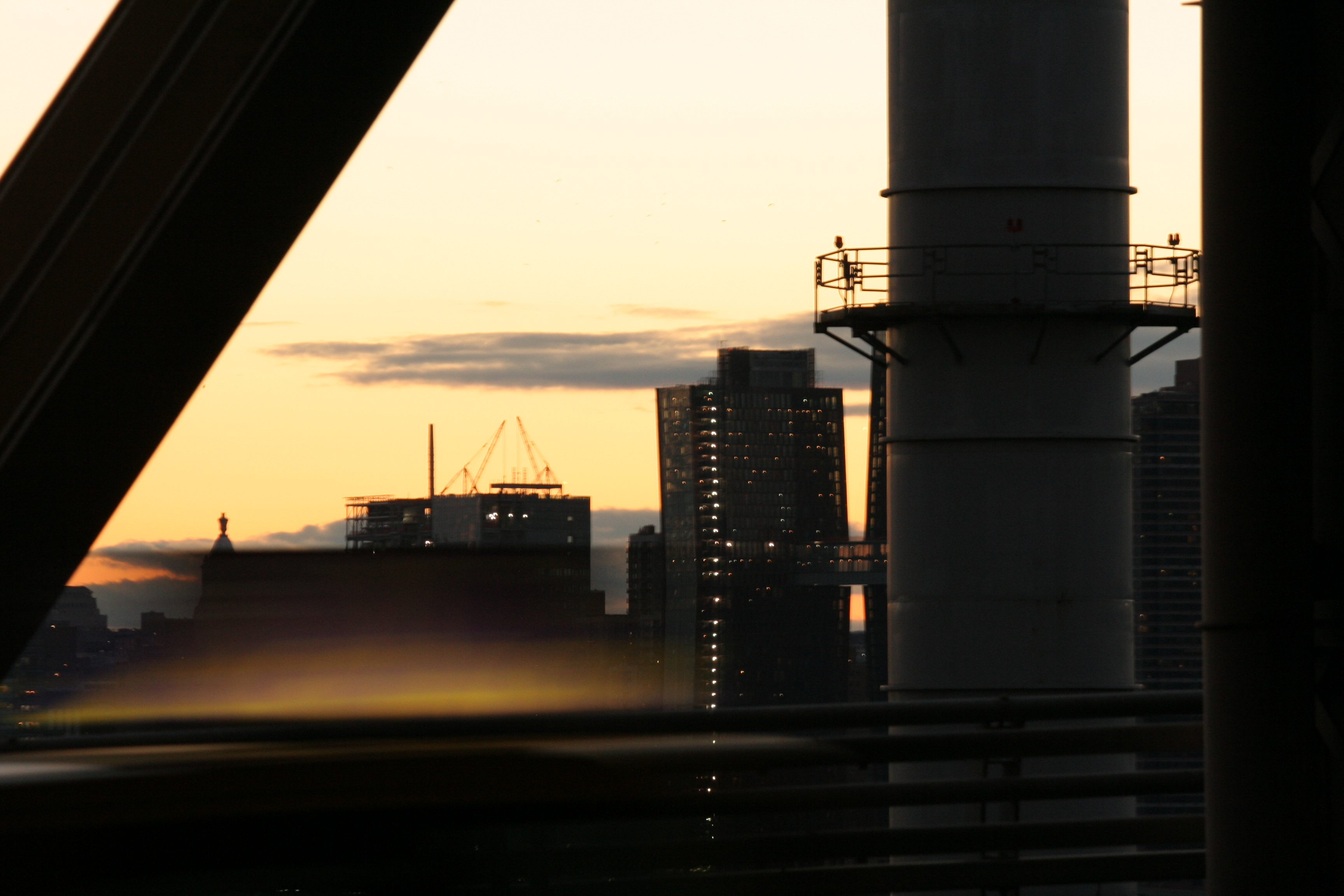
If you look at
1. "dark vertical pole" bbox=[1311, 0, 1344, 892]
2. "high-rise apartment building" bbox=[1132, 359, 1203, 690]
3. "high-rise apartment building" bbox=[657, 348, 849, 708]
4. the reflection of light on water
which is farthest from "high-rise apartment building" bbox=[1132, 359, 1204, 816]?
the reflection of light on water

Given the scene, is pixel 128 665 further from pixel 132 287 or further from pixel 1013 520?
pixel 1013 520

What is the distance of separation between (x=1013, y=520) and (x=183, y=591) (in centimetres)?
1636

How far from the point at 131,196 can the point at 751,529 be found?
277 feet

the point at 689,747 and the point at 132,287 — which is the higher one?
the point at 132,287

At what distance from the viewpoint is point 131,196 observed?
191 inches

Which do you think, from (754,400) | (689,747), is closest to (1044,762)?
(689,747)

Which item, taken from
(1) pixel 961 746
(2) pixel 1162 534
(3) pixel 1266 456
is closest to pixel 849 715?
(1) pixel 961 746

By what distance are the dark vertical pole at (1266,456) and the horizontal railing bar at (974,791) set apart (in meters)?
1.96

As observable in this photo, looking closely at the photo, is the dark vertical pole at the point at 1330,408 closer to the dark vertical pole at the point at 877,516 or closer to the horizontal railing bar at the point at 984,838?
the horizontal railing bar at the point at 984,838

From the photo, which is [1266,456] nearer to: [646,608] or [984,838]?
[646,608]

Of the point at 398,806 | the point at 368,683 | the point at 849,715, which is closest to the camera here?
the point at 398,806

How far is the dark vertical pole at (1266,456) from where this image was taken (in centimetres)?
402

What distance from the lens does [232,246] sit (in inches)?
206

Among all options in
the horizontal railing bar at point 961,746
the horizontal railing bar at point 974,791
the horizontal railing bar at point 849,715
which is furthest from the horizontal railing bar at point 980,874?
the horizontal railing bar at point 849,715
